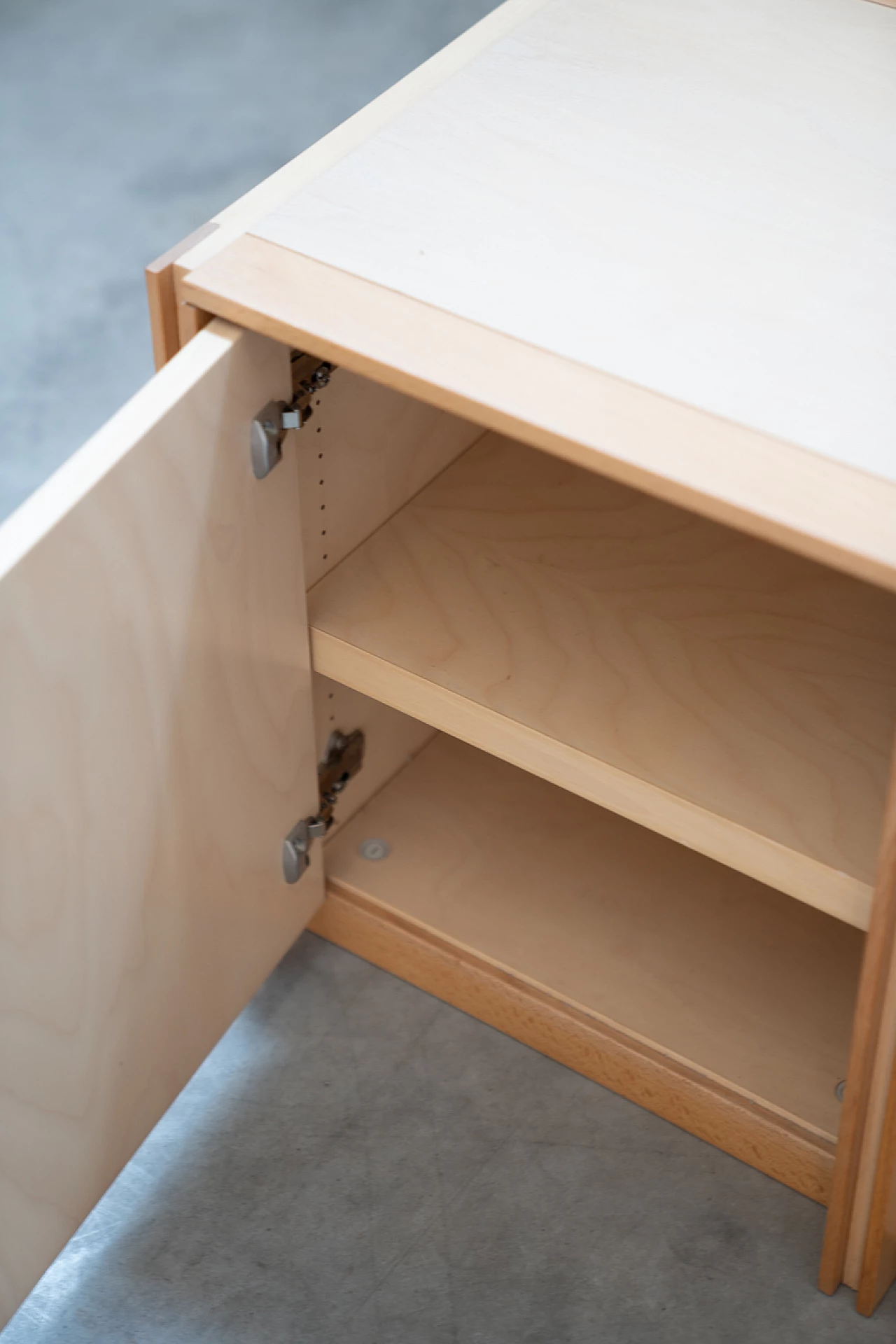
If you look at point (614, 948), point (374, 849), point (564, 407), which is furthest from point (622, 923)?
point (564, 407)

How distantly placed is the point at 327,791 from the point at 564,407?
403 millimetres

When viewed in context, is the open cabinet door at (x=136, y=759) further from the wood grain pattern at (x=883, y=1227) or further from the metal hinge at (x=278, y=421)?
the wood grain pattern at (x=883, y=1227)

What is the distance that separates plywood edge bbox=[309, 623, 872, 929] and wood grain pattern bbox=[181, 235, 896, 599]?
0.20 meters

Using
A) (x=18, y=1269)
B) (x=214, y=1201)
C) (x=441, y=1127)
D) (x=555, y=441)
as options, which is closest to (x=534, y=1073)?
(x=441, y=1127)

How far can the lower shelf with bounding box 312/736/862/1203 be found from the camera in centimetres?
89

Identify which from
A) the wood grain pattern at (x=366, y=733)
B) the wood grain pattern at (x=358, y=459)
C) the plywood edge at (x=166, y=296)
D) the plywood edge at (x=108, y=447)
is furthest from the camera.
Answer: the wood grain pattern at (x=366, y=733)

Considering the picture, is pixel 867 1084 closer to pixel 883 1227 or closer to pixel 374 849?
pixel 883 1227

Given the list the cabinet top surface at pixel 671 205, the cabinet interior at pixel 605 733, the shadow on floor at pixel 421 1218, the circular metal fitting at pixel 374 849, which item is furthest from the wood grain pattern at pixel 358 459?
the shadow on floor at pixel 421 1218

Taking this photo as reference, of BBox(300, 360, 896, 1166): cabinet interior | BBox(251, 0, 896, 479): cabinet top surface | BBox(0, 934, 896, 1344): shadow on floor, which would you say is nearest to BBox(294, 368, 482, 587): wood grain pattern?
BBox(300, 360, 896, 1166): cabinet interior

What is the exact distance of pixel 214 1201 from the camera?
890 millimetres

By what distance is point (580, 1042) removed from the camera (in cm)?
94

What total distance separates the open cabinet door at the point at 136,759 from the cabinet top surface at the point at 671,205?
0.32 ft

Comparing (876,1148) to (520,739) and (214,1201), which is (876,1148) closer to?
(520,739)

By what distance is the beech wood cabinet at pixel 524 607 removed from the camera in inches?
24.3
